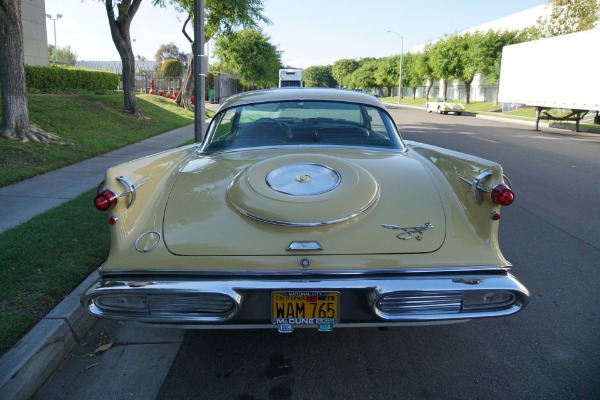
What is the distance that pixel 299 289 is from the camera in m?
2.44

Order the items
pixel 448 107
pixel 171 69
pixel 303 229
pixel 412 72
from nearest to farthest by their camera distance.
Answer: pixel 303 229
pixel 448 107
pixel 171 69
pixel 412 72

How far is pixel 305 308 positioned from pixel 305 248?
0.31 meters

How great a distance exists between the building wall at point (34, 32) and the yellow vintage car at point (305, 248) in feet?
82.0

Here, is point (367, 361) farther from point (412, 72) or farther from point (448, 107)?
point (412, 72)

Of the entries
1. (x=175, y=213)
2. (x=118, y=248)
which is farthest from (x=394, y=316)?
(x=118, y=248)

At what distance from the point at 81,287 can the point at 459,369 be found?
2.75m

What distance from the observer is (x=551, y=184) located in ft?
28.1

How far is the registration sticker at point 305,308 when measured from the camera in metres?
2.46

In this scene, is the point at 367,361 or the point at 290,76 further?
the point at 290,76

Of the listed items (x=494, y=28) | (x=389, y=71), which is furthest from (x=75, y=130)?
(x=389, y=71)

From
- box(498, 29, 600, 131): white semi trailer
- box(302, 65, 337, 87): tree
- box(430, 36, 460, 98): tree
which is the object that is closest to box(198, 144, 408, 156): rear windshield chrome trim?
box(498, 29, 600, 131): white semi trailer

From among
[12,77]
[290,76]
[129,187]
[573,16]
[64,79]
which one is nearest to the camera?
[129,187]

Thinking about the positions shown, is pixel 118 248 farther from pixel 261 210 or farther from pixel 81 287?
pixel 81 287

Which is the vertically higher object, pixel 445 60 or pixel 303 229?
pixel 445 60
